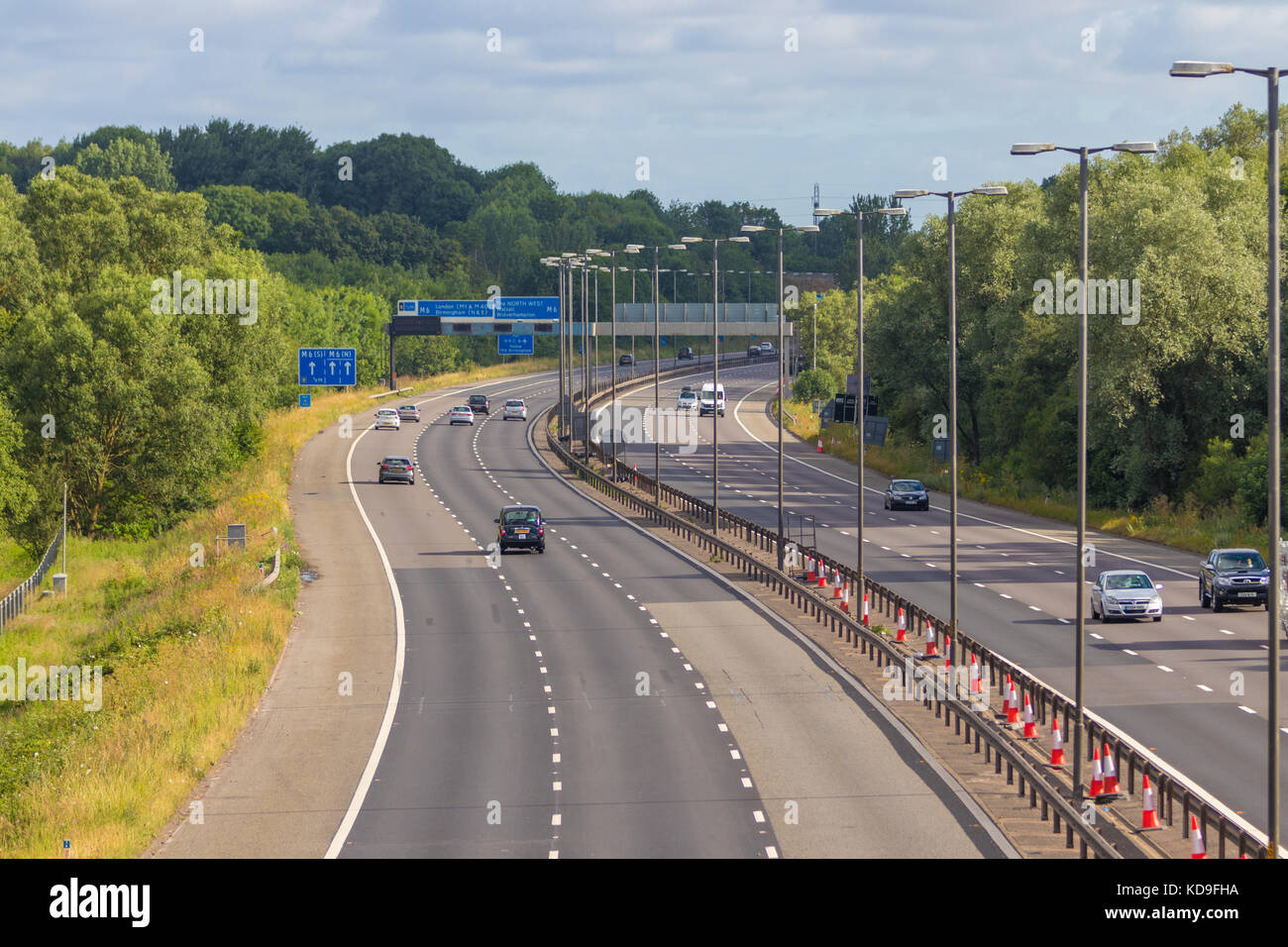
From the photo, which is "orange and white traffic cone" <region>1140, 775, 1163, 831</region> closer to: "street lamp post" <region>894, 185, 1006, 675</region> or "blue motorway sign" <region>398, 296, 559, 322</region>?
"street lamp post" <region>894, 185, 1006, 675</region>

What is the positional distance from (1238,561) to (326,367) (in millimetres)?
78105

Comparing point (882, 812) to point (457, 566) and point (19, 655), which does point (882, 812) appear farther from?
point (19, 655)

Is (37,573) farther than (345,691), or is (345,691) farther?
(37,573)

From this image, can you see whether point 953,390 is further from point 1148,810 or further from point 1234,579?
point 1148,810

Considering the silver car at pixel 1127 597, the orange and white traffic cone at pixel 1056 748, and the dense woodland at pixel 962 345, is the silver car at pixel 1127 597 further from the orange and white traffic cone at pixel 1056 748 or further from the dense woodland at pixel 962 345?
the dense woodland at pixel 962 345

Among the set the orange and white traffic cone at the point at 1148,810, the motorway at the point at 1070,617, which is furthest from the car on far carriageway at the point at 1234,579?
the orange and white traffic cone at the point at 1148,810

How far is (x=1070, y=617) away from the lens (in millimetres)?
41656

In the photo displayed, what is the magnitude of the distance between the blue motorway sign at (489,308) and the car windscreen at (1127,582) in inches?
3519

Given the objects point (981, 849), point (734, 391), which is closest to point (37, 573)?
point (981, 849)

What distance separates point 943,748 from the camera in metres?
27.6

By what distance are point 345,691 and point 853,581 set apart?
50.9 ft

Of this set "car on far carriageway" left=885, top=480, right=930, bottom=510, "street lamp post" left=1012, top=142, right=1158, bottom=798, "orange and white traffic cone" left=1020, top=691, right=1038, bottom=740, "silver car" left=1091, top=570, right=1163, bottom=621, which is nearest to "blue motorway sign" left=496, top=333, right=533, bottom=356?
"car on far carriageway" left=885, top=480, right=930, bottom=510

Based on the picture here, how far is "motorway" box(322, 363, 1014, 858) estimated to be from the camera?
2198 centimetres

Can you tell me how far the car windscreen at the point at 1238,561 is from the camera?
137 feet
